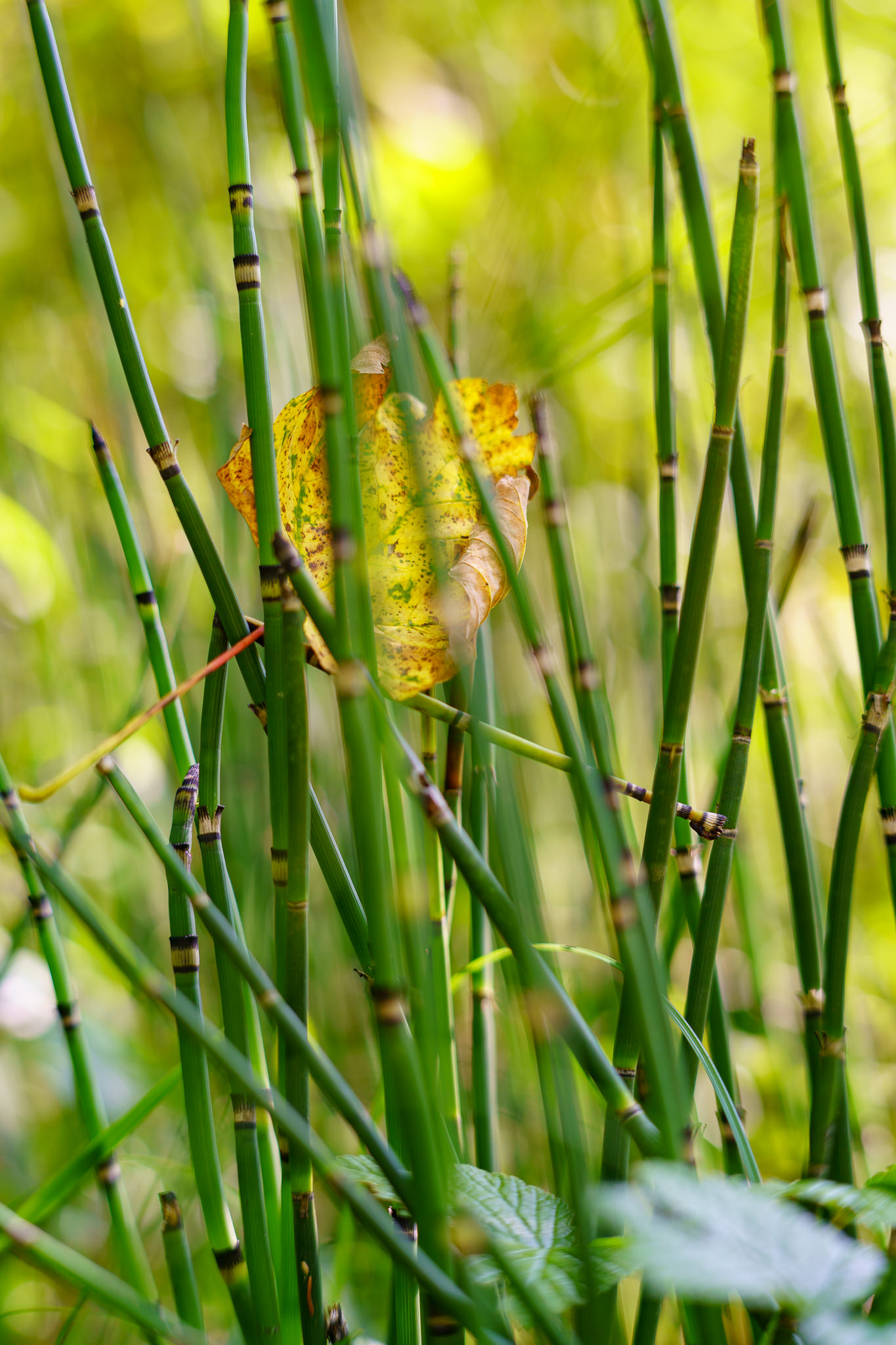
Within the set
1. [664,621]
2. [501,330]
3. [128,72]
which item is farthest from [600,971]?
[128,72]

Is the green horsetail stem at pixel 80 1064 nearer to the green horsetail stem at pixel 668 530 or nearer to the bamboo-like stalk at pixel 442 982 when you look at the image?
the bamboo-like stalk at pixel 442 982

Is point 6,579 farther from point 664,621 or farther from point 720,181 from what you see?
point 720,181

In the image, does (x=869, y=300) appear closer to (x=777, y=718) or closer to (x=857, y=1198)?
(x=777, y=718)

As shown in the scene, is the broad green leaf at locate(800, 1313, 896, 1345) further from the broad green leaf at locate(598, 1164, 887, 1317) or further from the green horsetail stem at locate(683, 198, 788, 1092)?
the green horsetail stem at locate(683, 198, 788, 1092)

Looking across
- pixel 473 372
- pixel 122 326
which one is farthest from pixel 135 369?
pixel 473 372

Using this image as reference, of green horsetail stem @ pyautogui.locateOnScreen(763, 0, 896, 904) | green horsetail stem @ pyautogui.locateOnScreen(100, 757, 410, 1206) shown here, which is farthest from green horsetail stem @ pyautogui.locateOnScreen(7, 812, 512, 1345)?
green horsetail stem @ pyautogui.locateOnScreen(763, 0, 896, 904)

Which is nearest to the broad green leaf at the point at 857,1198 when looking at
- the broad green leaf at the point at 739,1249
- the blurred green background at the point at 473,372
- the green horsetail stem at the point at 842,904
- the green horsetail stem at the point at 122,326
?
the broad green leaf at the point at 739,1249
